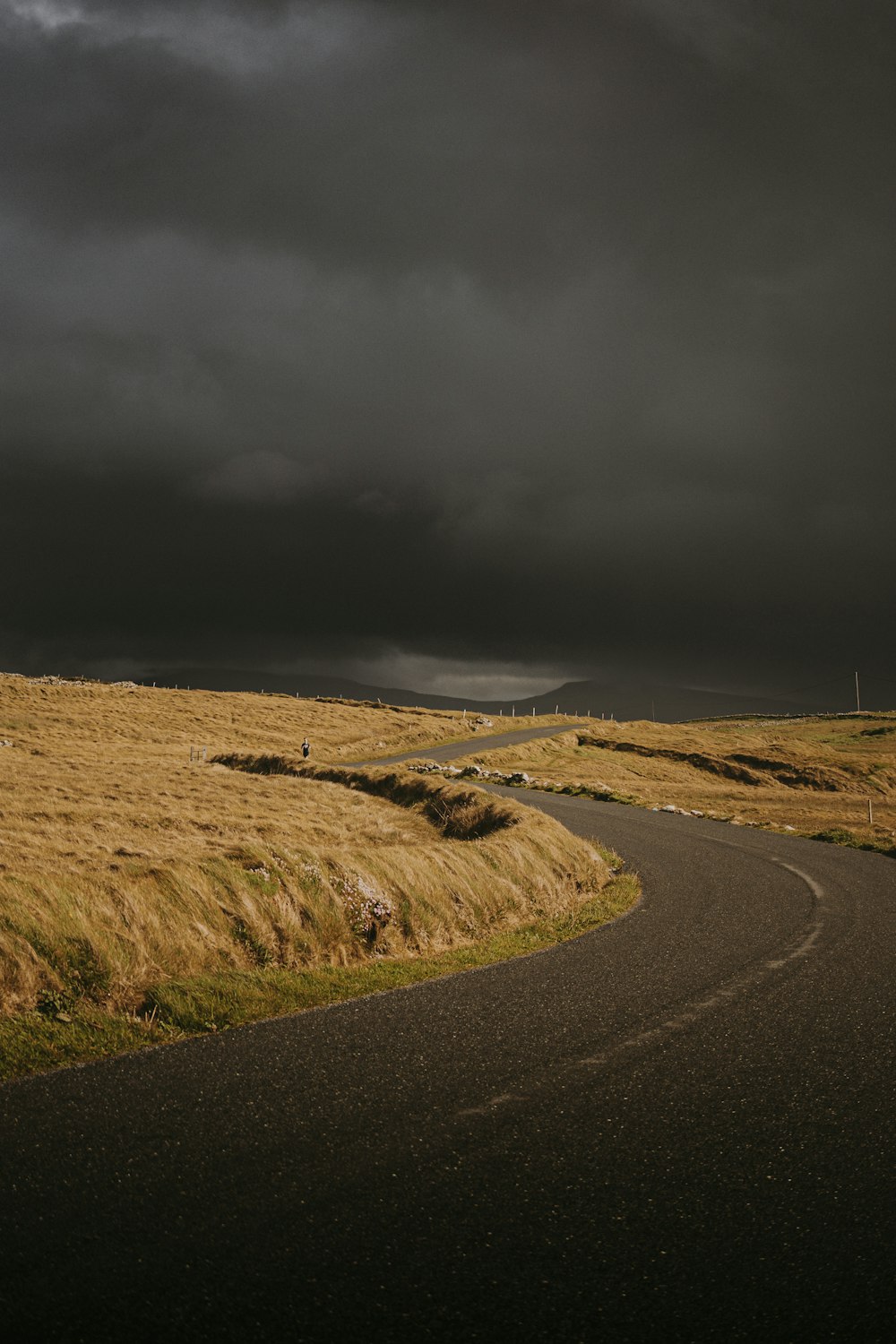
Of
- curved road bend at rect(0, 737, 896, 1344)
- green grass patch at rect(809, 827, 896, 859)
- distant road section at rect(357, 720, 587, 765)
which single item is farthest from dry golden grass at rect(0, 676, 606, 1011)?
distant road section at rect(357, 720, 587, 765)

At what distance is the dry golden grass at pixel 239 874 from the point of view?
7.94 m

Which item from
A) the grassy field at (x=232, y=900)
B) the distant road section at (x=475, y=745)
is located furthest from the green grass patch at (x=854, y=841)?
the distant road section at (x=475, y=745)

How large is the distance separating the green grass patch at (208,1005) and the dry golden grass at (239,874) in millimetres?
345

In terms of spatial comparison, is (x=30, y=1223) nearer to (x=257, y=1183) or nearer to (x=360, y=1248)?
(x=257, y=1183)

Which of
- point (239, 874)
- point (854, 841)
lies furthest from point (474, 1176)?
point (854, 841)

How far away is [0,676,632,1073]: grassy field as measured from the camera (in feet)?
24.2

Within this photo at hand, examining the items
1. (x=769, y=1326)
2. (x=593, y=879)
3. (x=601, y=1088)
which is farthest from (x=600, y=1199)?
(x=593, y=879)

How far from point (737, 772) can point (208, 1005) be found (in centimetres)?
5637

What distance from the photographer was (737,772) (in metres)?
58.3

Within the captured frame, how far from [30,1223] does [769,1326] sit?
3500mm

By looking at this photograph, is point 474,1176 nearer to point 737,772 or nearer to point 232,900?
point 232,900

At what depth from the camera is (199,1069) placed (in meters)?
5.99

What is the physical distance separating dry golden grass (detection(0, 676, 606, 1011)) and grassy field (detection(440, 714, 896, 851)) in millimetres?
12038

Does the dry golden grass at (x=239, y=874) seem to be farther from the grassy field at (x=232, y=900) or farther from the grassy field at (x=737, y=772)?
the grassy field at (x=737, y=772)
